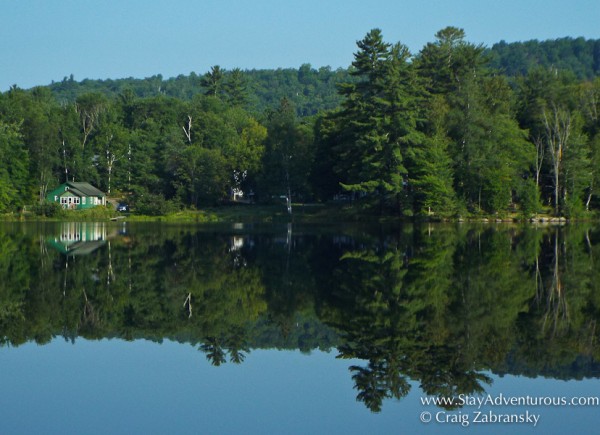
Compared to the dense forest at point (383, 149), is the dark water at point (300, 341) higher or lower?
lower

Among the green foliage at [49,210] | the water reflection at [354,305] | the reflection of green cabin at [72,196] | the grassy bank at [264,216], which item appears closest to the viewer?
the water reflection at [354,305]

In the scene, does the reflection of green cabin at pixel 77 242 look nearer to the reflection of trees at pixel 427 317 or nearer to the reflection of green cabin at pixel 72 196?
the reflection of trees at pixel 427 317

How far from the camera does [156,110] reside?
10812cm

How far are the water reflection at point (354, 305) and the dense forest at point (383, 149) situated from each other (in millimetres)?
31134

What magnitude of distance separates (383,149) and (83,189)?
131 ft

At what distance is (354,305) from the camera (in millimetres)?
19188

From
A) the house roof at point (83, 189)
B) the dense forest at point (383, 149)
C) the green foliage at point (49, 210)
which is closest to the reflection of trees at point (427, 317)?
the dense forest at point (383, 149)

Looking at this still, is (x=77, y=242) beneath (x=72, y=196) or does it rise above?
beneath

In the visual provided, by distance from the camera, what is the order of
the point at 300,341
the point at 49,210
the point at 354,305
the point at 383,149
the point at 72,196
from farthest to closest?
1. the point at 72,196
2. the point at 49,210
3. the point at 383,149
4. the point at 354,305
5. the point at 300,341

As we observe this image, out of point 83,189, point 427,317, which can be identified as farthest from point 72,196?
point 427,317

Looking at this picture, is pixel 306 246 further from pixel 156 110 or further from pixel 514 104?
pixel 156 110

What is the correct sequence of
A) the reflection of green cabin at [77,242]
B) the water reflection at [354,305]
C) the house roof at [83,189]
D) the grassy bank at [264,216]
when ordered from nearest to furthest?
the water reflection at [354,305] → the reflection of green cabin at [77,242] → the grassy bank at [264,216] → the house roof at [83,189]

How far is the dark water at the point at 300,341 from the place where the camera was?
10891 mm

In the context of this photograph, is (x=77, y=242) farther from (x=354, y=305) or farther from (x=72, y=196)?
(x=72, y=196)
